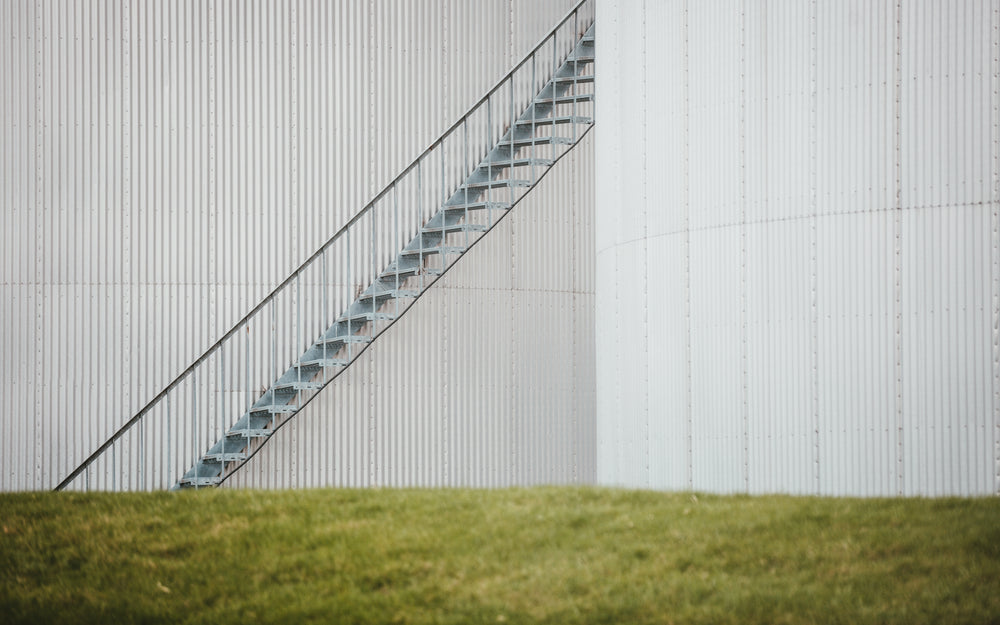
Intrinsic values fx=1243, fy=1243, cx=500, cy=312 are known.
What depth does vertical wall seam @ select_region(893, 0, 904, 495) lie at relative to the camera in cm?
1211

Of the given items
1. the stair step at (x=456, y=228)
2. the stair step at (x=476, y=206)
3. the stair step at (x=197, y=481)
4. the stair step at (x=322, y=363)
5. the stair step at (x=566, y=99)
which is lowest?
the stair step at (x=197, y=481)

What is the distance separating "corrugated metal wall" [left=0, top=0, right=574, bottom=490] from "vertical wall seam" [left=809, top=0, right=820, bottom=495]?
26.5ft

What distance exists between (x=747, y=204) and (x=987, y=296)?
8.57 feet

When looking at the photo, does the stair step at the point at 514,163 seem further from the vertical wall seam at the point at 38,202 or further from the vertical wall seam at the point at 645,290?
the vertical wall seam at the point at 38,202

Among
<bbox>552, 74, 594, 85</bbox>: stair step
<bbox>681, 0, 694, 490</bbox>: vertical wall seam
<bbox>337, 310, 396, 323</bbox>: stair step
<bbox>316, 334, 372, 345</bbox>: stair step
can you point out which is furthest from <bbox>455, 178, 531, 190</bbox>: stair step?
<bbox>681, 0, 694, 490</bbox>: vertical wall seam

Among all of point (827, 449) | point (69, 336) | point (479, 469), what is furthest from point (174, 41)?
point (827, 449)

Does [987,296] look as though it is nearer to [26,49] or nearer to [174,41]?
[174,41]

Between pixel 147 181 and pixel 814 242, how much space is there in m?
10.2

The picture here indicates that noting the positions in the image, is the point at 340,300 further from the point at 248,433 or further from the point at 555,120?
the point at 555,120

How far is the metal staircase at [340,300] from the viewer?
58.5 feet

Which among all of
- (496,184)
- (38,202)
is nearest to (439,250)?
(496,184)

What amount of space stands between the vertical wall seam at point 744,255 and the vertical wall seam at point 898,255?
62.6 inches

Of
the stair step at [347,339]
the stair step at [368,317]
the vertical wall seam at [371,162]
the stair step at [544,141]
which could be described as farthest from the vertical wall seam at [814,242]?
the vertical wall seam at [371,162]

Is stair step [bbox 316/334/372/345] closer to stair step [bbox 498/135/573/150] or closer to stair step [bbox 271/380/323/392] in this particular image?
stair step [bbox 271/380/323/392]
